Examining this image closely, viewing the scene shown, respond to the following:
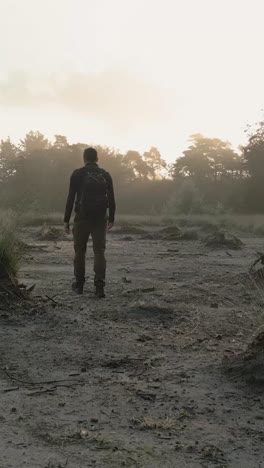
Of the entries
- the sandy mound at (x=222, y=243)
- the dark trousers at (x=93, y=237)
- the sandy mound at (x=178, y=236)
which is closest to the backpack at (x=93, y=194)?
the dark trousers at (x=93, y=237)

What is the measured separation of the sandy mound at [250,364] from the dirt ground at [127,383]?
0.07 meters

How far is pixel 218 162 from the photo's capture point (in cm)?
5478

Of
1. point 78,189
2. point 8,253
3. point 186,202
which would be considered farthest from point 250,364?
point 186,202

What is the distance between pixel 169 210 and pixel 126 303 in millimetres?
34643

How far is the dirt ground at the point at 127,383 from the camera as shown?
2.48 metres

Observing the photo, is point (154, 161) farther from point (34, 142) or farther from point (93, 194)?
point (93, 194)

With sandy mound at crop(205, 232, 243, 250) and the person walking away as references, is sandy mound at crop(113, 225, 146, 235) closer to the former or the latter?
sandy mound at crop(205, 232, 243, 250)

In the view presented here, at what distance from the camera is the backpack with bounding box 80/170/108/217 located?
6418 millimetres

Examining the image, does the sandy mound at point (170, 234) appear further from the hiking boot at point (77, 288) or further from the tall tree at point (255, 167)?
the tall tree at point (255, 167)

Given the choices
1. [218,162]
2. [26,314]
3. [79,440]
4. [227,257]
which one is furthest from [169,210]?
[79,440]

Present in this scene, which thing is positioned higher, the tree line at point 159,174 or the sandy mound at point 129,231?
the tree line at point 159,174

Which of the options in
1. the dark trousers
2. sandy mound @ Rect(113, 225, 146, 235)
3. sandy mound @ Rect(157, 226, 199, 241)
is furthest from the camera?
sandy mound @ Rect(113, 225, 146, 235)

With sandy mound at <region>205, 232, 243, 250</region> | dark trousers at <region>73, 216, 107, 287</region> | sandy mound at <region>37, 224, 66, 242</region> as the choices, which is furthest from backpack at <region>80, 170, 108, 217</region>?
sandy mound at <region>37, 224, 66, 242</region>

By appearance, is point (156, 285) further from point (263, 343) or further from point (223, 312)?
point (263, 343)
